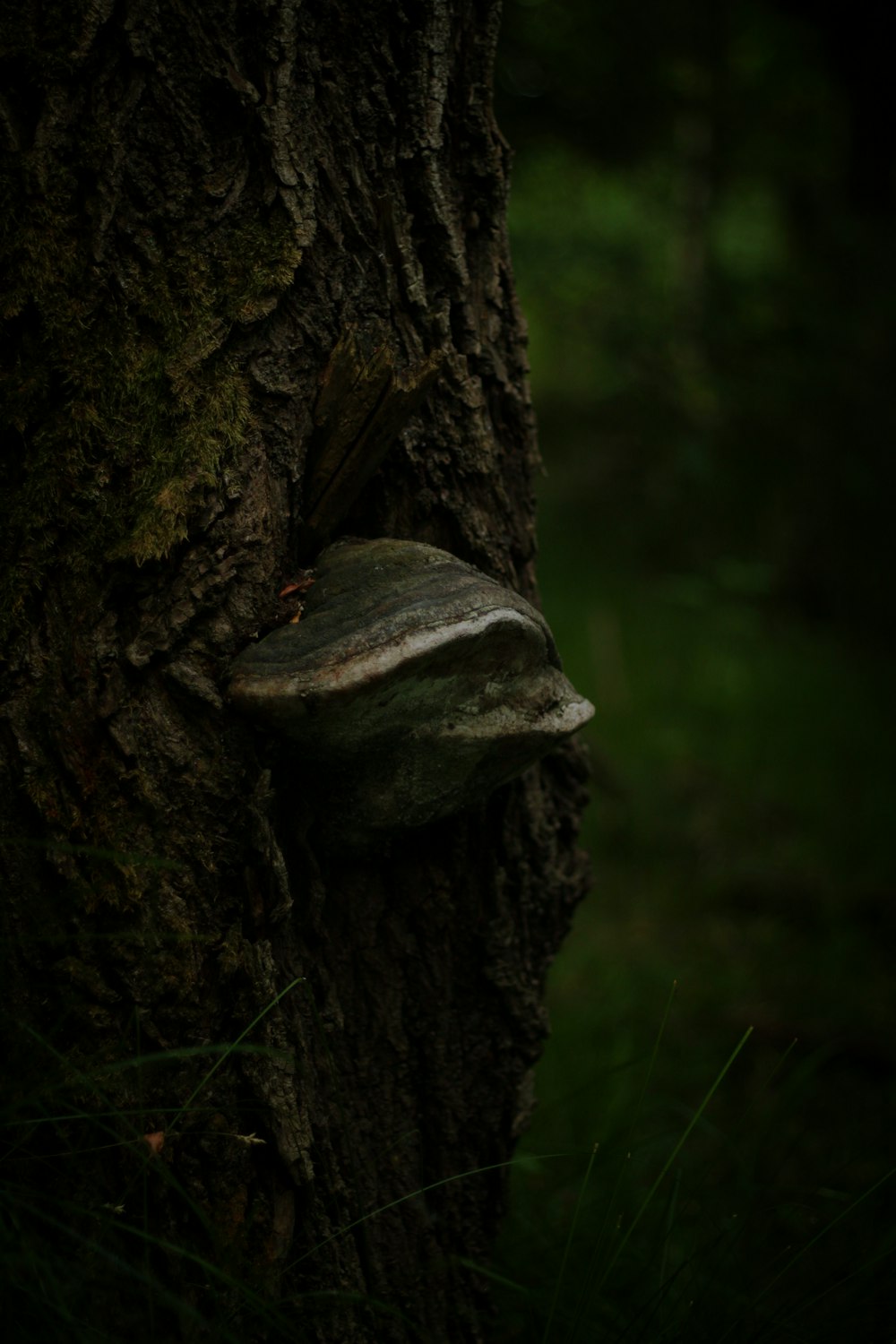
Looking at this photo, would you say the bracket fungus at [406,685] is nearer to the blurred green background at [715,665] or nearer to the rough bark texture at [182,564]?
the rough bark texture at [182,564]

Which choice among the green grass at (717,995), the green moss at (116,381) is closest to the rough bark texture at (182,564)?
the green moss at (116,381)

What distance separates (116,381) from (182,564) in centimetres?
27

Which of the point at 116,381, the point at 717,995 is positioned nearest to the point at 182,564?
the point at 116,381

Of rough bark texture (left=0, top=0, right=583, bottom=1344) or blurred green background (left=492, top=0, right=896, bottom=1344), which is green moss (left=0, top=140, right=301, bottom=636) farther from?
blurred green background (left=492, top=0, right=896, bottom=1344)

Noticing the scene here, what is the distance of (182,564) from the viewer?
1.34 meters

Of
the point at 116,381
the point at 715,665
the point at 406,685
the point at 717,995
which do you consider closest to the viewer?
the point at 406,685

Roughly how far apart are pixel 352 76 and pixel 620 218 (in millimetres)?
7806

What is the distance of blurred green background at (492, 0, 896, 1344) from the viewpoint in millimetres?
2094

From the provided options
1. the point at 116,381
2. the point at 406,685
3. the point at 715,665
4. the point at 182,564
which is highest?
the point at 116,381

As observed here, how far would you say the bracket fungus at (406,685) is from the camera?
4.05 feet

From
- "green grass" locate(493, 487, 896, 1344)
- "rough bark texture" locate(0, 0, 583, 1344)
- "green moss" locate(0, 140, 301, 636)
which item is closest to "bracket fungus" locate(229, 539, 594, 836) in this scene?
"rough bark texture" locate(0, 0, 583, 1344)

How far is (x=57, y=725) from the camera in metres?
1.32

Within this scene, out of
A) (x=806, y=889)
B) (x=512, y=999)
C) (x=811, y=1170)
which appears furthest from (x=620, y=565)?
(x=512, y=999)

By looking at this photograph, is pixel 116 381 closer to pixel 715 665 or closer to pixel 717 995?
pixel 717 995
